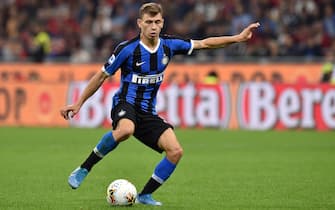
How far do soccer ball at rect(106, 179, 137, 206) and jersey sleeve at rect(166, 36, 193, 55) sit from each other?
1480 mm

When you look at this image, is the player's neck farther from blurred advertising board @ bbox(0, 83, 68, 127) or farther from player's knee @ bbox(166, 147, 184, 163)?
blurred advertising board @ bbox(0, 83, 68, 127)

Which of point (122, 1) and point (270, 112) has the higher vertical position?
point (122, 1)

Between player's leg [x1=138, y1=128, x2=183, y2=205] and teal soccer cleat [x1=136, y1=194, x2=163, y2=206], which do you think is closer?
player's leg [x1=138, y1=128, x2=183, y2=205]

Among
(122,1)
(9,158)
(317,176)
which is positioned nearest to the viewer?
(317,176)

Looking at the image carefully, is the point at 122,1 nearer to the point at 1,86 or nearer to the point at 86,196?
the point at 1,86

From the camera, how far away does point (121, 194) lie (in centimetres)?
819

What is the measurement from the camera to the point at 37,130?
65.8 feet

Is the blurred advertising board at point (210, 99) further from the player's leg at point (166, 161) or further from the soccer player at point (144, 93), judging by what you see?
the player's leg at point (166, 161)

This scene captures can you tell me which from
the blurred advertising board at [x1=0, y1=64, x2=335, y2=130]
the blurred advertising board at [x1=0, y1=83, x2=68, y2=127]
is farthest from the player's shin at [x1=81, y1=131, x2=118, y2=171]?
the blurred advertising board at [x1=0, y1=83, x2=68, y2=127]

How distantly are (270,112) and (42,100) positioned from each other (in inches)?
223

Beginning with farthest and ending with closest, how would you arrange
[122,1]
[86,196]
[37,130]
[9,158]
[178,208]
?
[122,1]
[37,130]
[9,158]
[86,196]
[178,208]

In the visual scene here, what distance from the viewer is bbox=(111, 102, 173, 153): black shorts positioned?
8.37 meters

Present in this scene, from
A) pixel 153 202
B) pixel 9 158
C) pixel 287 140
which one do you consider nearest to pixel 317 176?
pixel 153 202

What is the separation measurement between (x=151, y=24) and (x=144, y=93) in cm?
72
